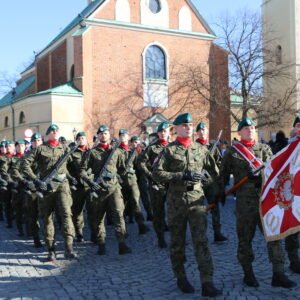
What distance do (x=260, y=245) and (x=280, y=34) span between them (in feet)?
125

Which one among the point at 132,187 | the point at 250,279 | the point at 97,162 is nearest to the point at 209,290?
the point at 250,279

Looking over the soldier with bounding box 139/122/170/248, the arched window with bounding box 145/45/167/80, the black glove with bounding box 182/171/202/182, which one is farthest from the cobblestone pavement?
the arched window with bounding box 145/45/167/80

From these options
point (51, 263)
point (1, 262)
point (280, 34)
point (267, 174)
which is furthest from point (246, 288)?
point (280, 34)

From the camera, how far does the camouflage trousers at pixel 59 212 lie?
25.4 feet

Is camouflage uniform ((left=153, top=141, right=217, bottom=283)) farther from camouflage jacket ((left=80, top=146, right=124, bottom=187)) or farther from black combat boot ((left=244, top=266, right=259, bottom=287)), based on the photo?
camouflage jacket ((left=80, top=146, right=124, bottom=187))

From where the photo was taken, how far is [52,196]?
7.82 m

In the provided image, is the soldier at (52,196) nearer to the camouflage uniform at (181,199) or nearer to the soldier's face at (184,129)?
the camouflage uniform at (181,199)

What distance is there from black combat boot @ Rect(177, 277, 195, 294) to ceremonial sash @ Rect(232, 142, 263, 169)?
1.57 meters

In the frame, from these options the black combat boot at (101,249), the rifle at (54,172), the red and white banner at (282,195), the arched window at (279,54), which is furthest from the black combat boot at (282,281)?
the arched window at (279,54)

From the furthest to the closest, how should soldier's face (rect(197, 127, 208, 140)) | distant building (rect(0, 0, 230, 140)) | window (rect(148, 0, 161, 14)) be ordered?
window (rect(148, 0, 161, 14)), distant building (rect(0, 0, 230, 140)), soldier's face (rect(197, 127, 208, 140))

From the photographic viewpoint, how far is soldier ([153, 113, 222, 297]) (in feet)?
17.8

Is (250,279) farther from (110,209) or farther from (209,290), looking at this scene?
(110,209)

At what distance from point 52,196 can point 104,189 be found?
0.85 metres

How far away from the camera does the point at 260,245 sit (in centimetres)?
792
